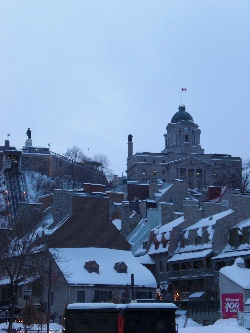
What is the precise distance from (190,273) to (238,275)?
1297cm

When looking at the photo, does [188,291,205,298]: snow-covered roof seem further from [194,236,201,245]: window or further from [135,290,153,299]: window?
[194,236,201,245]: window

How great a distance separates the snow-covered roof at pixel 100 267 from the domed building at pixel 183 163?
290ft

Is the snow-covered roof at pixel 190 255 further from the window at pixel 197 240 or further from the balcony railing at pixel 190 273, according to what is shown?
the balcony railing at pixel 190 273

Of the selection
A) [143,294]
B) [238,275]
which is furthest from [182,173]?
[238,275]

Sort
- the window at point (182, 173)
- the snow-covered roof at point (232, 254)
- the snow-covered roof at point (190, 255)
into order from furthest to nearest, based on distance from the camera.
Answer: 1. the window at point (182, 173)
2. the snow-covered roof at point (190, 255)
3. the snow-covered roof at point (232, 254)

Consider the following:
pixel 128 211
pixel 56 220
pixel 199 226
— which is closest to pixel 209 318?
pixel 199 226

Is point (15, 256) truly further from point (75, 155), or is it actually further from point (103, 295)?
point (75, 155)

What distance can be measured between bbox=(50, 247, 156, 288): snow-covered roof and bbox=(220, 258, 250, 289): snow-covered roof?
10.7m

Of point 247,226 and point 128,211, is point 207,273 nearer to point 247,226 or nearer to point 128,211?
point 247,226

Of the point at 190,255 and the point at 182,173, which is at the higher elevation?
the point at 182,173

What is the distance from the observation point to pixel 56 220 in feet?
228

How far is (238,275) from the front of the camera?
5450 cm

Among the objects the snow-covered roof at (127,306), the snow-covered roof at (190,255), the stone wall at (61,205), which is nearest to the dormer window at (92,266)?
the stone wall at (61,205)

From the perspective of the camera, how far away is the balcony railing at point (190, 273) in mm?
64562
